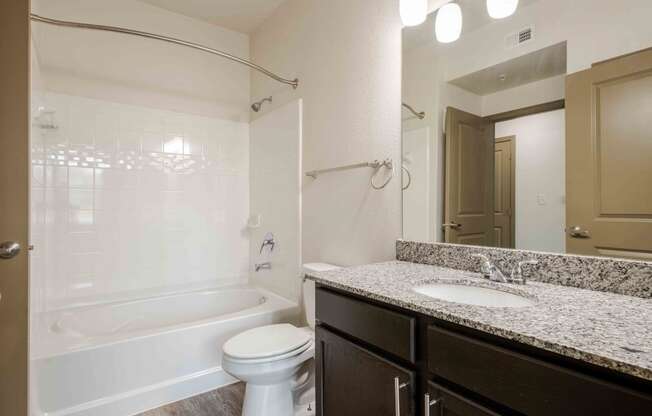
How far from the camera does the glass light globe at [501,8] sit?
1255 millimetres

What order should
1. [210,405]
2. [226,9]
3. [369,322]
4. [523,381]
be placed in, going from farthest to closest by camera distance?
[226,9] < [210,405] < [369,322] < [523,381]

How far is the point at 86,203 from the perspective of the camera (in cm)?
221

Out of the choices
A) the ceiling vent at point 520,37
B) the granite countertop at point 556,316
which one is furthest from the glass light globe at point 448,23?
the granite countertop at point 556,316

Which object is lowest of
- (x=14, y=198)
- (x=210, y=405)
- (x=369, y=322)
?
(x=210, y=405)

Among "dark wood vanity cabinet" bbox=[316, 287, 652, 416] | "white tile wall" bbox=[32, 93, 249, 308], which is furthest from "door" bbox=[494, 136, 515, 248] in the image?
"white tile wall" bbox=[32, 93, 249, 308]

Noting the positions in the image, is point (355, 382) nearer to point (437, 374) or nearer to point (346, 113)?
point (437, 374)

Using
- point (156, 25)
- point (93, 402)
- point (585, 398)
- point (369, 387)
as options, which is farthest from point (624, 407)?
point (156, 25)

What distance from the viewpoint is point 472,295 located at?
3.74 ft

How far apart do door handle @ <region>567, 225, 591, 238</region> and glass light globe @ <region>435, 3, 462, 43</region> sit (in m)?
0.93

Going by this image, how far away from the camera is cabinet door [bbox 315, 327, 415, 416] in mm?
912

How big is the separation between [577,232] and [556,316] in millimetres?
460

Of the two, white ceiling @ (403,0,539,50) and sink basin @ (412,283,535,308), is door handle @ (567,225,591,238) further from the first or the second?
white ceiling @ (403,0,539,50)

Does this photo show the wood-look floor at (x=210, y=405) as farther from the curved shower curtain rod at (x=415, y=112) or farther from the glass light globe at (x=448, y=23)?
the glass light globe at (x=448, y=23)

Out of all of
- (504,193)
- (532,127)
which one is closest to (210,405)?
(504,193)
